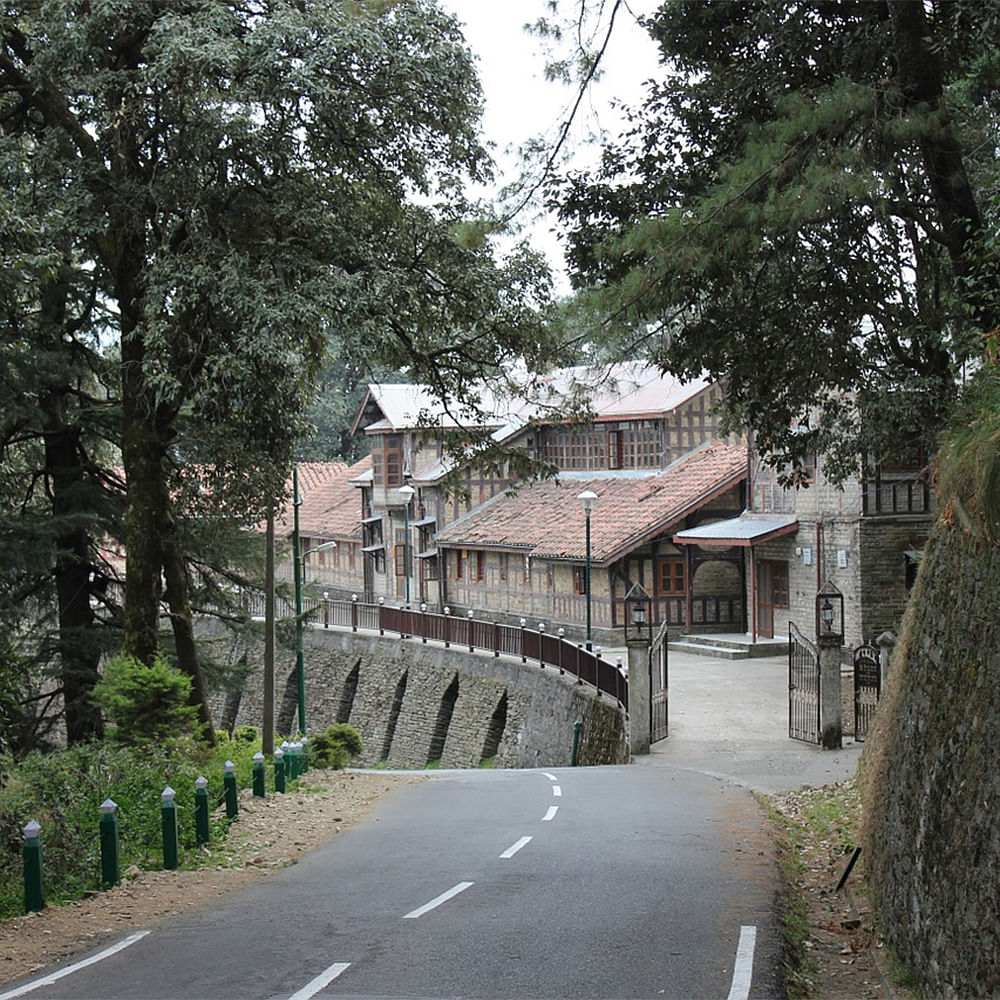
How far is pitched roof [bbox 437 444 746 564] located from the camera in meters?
41.2

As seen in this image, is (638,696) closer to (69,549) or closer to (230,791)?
(69,549)

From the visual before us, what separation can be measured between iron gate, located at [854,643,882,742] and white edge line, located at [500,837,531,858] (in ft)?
32.9

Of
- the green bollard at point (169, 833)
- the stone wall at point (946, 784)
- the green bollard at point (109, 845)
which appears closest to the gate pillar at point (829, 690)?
the stone wall at point (946, 784)

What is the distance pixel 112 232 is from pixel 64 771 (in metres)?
8.75

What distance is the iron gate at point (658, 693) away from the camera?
2508cm

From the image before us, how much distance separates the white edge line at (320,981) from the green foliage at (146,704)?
10.6 m

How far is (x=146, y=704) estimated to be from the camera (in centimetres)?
1848

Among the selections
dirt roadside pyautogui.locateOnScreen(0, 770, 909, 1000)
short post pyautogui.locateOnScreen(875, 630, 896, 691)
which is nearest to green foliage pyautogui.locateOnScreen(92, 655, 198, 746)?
dirt roadside pyautogui.locateOnScreen(0, 770, 909, 1000)

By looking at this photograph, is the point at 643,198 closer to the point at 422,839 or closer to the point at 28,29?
the point at 422,839

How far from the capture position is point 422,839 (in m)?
14.7

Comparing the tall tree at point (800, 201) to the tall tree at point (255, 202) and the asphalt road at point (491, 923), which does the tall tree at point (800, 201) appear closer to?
the tall tree at point (255, 202)

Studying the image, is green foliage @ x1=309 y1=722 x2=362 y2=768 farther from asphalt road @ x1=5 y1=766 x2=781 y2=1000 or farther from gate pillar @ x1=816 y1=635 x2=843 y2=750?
asphalt road @ x1=5 y1=766 x2=781 y2=1000

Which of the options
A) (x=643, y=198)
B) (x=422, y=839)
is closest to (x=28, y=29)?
(x=643, y=198)

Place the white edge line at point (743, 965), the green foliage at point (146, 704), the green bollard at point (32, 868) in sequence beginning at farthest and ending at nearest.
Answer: the green foliage at point (146, 704) → the green bollard at point (32, 868) → the white edge line at point (743, 965)
